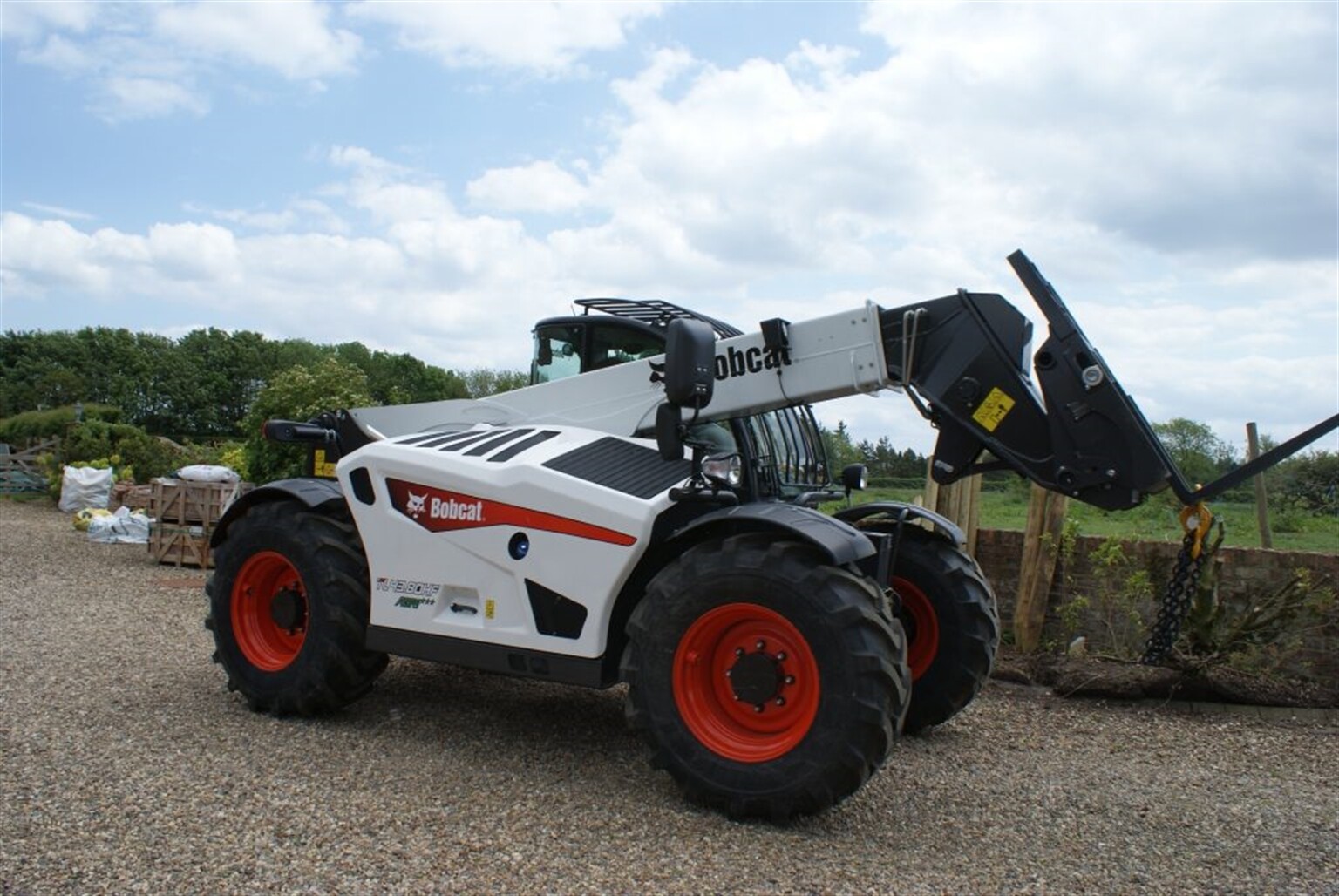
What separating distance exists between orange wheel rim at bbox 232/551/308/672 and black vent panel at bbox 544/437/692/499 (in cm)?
195

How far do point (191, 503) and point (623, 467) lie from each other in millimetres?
10267

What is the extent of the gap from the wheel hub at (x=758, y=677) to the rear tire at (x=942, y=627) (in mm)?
1696

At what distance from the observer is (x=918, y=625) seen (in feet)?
20.8

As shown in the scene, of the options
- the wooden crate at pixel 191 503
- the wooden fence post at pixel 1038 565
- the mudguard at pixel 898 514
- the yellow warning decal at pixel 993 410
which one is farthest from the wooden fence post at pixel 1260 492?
the wooden crate at pixel 191 503

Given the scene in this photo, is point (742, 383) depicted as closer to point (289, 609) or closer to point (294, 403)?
point (289, 609)

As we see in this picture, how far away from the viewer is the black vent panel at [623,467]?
210 inches

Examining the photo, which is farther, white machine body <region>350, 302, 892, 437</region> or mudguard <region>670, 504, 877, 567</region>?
white machine body <region>350, 302, 892, 437</region>

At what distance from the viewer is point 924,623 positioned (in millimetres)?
6309

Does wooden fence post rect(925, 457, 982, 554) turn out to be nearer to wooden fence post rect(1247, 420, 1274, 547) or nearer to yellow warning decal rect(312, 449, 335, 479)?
wooden fence post rect(1247, 420, 1274, 547)

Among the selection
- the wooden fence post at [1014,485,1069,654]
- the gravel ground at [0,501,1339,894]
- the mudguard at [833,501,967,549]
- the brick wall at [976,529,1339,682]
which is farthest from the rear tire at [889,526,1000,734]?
the brick wall at [976,529,1339,682]

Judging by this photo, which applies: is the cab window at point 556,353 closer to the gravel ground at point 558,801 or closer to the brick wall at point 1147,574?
the gravel ground at point 558,801

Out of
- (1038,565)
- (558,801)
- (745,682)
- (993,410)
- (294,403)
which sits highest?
(294,403)

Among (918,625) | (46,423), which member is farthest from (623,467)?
(46,423)

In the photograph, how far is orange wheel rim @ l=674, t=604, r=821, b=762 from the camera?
184 inches
